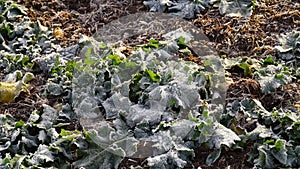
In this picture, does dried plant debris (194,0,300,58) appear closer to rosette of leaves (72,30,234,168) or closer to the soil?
the soil

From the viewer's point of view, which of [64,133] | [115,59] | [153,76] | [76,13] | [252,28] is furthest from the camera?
[76,13]

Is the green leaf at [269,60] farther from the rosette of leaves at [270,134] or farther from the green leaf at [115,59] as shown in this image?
the green leaf at [115,59]

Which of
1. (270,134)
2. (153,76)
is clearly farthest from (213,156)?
(153,76)

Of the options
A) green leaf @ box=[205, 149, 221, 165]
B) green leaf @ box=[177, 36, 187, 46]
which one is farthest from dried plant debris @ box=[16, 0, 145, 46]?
green leaf @ box=[205, 149, 221, 165]

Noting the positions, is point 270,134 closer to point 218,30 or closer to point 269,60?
point 269,60

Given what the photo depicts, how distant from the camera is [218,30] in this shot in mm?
5293

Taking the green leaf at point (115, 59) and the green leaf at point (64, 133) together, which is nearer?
the green leaf at point (64, 133)

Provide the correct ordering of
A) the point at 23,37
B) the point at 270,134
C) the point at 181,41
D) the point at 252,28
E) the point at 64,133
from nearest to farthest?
the point at 270,134, the point at 64,133, the point at 181,41, the point at 252,28, the point at 23,37

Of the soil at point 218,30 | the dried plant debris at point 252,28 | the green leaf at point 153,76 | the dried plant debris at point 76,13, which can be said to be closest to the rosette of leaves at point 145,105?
the green leaf at point 153,76

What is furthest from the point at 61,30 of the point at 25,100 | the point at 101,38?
the point at 25,100

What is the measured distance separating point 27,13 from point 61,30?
0.47 meters

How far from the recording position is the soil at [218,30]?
444 centimetres

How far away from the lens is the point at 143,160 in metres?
4.09

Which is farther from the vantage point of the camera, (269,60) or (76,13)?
(76,13)
